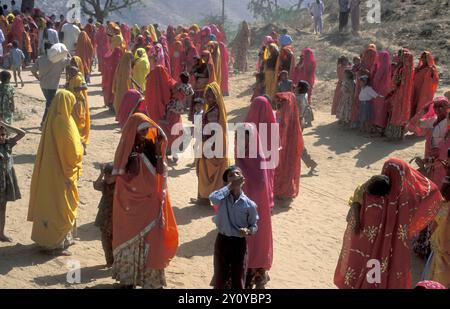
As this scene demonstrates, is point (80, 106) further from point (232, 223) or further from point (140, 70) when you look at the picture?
point (232, 223)

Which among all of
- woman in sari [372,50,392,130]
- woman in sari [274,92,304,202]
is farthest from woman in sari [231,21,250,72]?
woman in sari [274,92,304,202]

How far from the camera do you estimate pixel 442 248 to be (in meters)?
5.88

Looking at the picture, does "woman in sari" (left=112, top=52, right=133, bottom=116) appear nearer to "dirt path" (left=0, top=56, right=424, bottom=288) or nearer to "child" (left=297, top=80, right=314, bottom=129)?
"dirt path" (left=0, top=56, right=424, bottom=288)

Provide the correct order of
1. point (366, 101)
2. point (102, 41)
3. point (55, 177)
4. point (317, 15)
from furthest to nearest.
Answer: point (317, 15) < point (102, 41) < point (366, 101) < point (55, 177)

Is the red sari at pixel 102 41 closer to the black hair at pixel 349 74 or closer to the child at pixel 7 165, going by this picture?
the black hair at pixel 349 74

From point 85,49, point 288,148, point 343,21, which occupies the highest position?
point 343,21

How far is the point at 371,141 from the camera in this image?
13469 mm

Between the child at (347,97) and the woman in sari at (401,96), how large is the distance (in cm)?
100

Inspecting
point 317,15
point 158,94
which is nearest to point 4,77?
point 158,94

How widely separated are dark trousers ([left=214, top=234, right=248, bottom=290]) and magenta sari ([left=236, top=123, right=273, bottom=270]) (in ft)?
2.09

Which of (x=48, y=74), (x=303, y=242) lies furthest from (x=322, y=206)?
(x=48, y=74)

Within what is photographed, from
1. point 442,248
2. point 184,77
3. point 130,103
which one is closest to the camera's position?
point 442,248

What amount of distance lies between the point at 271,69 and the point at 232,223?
10.0 metres
